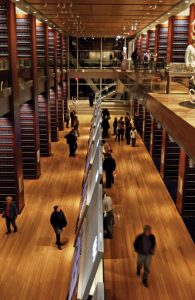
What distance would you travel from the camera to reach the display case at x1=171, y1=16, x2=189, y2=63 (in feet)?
44.6

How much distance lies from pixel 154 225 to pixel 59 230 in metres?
2.71

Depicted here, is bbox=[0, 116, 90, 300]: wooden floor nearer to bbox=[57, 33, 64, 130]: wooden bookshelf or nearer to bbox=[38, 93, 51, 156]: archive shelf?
bbox=[38, 93, 51, 156]: archive shelf

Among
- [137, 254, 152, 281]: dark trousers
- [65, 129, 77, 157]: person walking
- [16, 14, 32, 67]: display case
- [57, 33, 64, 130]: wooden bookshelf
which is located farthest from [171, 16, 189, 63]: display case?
[57, 33, 64, 130]: wooden bookshelf

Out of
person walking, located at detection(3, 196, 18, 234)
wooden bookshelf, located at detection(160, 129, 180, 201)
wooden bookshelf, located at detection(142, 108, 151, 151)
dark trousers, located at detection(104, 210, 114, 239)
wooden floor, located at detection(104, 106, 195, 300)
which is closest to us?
wooden floor, located at detection(104, 106, 195, 300)

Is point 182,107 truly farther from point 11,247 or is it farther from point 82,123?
point 82,123

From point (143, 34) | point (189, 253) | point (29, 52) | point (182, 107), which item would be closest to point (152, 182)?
point (189, 253)

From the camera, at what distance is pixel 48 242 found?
931 cm

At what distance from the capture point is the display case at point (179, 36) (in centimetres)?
1359

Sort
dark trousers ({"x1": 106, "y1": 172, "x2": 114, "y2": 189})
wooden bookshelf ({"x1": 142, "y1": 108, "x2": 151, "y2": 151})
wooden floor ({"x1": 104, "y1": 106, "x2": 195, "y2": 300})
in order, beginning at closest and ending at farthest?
wooden floor ({"x1": 104, "y1": 106, "x2": 195, "y2": 300}) → dark trousers ({"x1": 106, "y1": 172, "x2": 114, "y2": 189}) → wooden bookshelf ({"x1": 142, "y1": 108, "x2": 151, "y2": 151})

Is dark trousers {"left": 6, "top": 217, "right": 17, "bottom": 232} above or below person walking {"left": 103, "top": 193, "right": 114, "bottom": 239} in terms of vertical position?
below

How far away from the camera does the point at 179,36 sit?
44.9ft

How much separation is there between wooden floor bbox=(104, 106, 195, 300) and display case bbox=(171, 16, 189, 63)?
451 cm

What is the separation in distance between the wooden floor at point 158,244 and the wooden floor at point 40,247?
40.8 inches

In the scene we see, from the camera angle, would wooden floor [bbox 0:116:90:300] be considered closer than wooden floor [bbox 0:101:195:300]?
No
